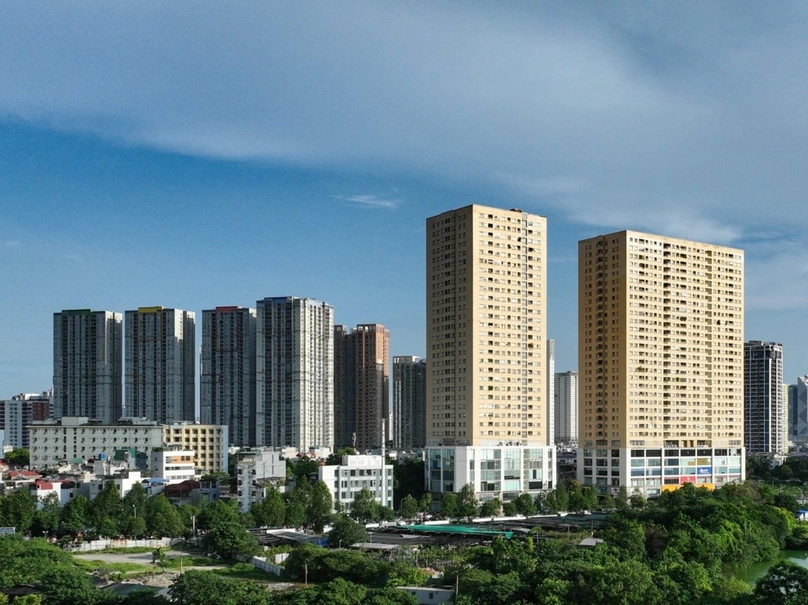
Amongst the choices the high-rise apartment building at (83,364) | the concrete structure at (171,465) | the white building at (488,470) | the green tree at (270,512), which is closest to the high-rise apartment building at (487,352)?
the white building at (488,470)

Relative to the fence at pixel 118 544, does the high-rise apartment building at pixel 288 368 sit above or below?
above

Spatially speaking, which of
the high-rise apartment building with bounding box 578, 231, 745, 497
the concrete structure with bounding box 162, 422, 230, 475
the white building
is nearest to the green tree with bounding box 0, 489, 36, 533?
the white building

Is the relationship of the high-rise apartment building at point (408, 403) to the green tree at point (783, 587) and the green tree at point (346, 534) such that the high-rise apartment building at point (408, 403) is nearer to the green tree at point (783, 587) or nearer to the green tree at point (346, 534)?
the green tree at point (346, 534)

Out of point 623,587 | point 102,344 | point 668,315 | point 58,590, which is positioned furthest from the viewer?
point 102,344

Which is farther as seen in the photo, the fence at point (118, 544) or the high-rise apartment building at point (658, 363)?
the high-rise apartment building at point (658, 363)

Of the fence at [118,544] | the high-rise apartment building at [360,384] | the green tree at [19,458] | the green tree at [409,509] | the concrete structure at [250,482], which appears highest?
the high-rise apartment building at [360,384]

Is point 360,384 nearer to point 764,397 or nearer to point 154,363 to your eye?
point 154,363

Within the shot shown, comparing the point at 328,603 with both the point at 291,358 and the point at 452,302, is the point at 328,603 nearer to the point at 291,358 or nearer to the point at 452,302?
the point at 452,302

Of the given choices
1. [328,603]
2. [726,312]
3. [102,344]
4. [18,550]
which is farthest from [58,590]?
[102,344]
